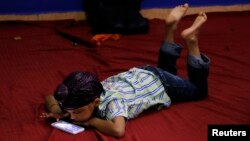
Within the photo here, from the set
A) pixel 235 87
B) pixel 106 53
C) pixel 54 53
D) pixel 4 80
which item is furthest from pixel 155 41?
pixel 4 80

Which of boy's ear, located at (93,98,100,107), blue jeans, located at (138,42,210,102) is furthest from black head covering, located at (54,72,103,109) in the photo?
blue jeans, located at (138,42,210,102)

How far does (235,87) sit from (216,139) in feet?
1.76

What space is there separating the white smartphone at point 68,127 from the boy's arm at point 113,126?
2.6 inches

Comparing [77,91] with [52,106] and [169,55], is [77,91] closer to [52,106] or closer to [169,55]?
[52,106]

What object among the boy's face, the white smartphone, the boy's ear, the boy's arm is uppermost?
the boy's ear

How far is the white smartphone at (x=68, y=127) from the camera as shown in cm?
135

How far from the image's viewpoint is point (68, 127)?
4.48 ft

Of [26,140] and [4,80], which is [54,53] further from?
[26,140]

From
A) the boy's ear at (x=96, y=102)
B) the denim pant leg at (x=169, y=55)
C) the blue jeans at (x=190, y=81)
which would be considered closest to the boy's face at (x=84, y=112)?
the boy's ear at (x=96, y=102)

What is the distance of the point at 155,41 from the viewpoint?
95.6 inches

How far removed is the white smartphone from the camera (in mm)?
1350

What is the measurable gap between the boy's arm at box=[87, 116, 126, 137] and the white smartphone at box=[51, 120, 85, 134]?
0.22 feet

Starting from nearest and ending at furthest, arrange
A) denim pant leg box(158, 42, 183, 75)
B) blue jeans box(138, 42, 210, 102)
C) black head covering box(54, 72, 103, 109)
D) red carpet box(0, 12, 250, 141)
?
black head covering box(54, 72, 103, 109), red carpet box(0, 12, 250, 141), blue jeans box(138, 42, 210, 102), denim pant leg box(158, 42, 183, 75)

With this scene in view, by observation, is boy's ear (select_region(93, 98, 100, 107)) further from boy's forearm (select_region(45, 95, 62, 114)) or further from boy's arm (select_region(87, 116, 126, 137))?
boy's forearm (select_region(45, 95, 62, 114))
